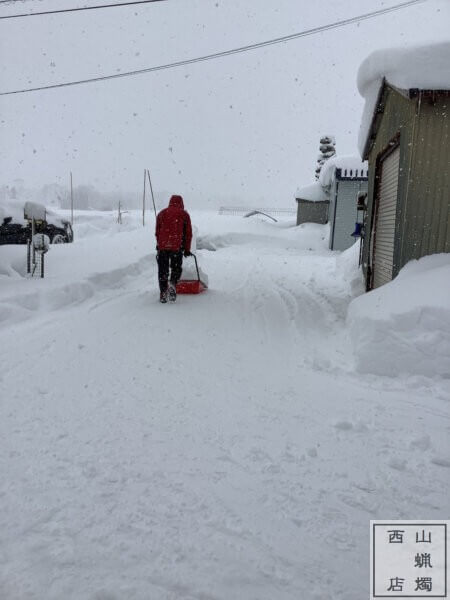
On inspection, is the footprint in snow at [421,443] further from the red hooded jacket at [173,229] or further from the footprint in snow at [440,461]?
the red hooded jacket at [173,229]

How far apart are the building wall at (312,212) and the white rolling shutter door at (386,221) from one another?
71.9 feet

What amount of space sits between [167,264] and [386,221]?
4.04 metres

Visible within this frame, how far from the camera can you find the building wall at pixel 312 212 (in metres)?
29.9

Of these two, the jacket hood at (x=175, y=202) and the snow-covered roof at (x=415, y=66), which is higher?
the snow-covered roof at (x=415, y=66)

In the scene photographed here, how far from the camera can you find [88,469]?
2.42 m

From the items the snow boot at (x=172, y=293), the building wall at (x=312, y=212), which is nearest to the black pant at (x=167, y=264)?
the snow boot at (x=172, y=293)

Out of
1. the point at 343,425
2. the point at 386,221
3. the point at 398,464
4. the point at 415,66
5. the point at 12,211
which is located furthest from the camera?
the point at 12,211

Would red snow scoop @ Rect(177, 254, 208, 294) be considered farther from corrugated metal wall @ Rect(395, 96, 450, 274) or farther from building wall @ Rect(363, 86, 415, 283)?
corrugated metal wall @ Rect(395, 96, 450, 274)

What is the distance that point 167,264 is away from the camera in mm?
7465

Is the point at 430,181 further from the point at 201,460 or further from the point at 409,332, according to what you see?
the point at 201,460

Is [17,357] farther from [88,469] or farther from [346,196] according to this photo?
[346,196]

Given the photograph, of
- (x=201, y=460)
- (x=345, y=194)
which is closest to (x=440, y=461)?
(x=201, y=460)

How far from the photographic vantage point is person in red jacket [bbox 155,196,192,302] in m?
7.40

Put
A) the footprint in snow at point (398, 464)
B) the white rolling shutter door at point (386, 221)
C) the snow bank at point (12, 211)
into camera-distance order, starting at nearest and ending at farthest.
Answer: the footprint in snow at point (398, 464), the white rolling shutter door at point (386, 221), the snow bank at point (12, 211)
